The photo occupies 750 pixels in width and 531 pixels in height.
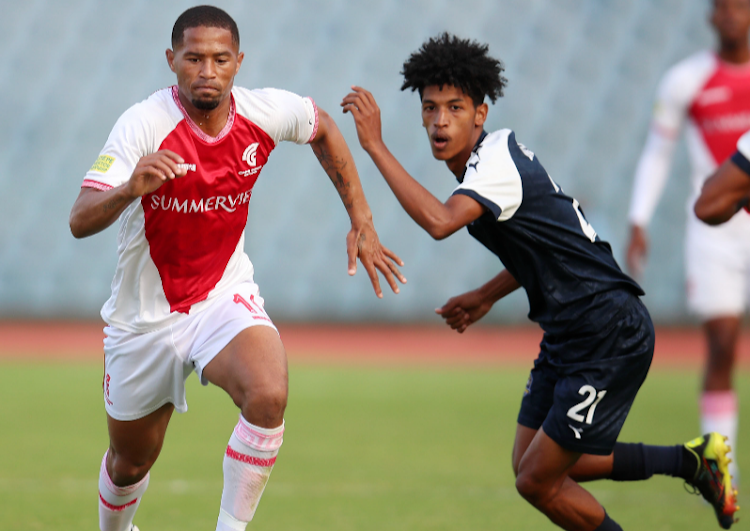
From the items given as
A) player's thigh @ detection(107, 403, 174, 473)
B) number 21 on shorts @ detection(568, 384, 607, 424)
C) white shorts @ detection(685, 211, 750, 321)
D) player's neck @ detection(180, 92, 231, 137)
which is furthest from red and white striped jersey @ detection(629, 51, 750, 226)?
player's thigh @ detection(107, 403, 174, 473)

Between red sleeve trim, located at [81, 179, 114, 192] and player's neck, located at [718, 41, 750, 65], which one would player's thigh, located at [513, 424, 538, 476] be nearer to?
red sleeve trim, located at [81, 179, 114, 192]

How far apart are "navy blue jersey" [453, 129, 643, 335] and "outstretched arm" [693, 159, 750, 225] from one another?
1.93ft

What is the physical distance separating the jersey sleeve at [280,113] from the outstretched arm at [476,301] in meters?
1.03

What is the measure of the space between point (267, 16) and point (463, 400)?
326 inches

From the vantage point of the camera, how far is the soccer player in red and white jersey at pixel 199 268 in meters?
3.66

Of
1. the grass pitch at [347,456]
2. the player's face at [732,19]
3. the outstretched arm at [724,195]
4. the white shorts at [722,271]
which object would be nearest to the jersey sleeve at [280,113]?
the outstretched arm at [724,195]

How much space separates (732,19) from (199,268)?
11.7 feet

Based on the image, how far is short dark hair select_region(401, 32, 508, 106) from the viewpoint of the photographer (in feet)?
12.9

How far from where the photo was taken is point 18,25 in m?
14.4

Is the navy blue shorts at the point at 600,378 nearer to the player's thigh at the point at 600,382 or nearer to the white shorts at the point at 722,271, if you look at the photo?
the player's thigh at the point at 600,382

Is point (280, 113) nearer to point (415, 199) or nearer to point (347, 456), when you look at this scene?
point (415, 199)

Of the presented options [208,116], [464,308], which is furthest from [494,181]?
[208,116]

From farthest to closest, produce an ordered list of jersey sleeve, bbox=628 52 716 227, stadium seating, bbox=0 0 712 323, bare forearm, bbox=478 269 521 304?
stadium seating, bbox=0 0 712 323 → jersey sleeve, bbox=628 52 716 227 → bare forearm, bbox=478 269 521 304

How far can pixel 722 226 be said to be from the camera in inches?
225
